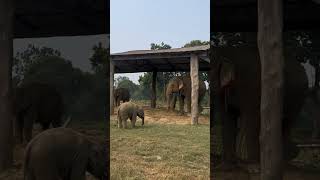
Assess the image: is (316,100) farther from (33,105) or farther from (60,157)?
(33,105)

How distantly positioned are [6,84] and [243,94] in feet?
10.2

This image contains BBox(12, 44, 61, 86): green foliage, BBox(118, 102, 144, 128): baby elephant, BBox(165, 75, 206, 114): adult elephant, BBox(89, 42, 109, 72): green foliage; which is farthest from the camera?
BBox(165, 75, 206, 114): adult elephant

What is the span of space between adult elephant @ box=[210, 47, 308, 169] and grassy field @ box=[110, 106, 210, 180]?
1.09 meters

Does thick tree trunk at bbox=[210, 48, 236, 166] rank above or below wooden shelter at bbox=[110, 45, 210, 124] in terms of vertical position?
below

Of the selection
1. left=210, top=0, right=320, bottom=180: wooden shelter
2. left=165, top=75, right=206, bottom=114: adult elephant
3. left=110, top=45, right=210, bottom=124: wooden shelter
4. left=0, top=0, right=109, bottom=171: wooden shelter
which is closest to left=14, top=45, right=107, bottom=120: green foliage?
left=0, top=0, right=109, bottom=171: wooden shelter

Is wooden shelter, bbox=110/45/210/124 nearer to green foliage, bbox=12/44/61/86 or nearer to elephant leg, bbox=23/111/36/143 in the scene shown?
elephant leg, bbox=23/111/36/143

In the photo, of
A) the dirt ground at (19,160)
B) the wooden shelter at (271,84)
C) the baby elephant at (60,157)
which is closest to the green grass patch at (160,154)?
the dirt ground at (19,160)

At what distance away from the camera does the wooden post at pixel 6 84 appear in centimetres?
591

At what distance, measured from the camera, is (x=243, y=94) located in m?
6.90

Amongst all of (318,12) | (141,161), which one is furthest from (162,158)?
(318,12)

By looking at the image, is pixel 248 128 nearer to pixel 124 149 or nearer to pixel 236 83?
pixel 236 83

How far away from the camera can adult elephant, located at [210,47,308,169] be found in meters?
6.48

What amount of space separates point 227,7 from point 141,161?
3.58 metres

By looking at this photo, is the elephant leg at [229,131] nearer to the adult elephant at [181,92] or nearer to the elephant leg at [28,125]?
the elephant leg at [28,125]
